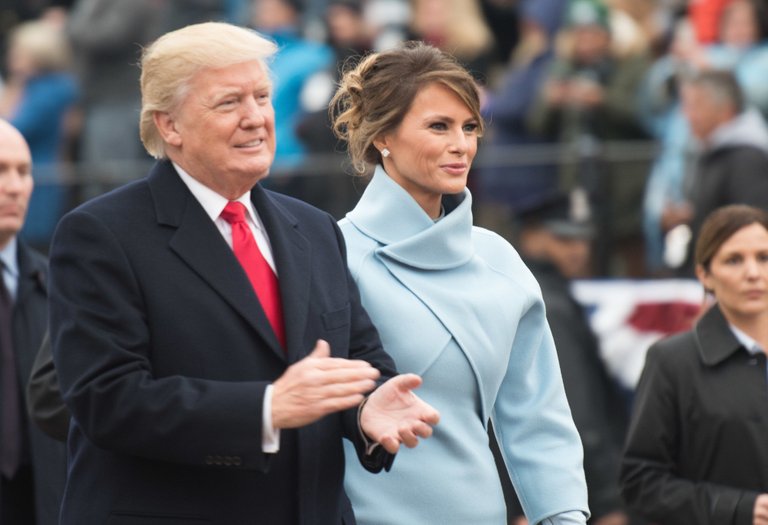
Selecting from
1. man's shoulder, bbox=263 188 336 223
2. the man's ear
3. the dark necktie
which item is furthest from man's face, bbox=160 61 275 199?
the dark necktie

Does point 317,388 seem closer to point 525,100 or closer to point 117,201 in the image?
point 117,201

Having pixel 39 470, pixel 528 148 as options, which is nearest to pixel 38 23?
pixel 528 148

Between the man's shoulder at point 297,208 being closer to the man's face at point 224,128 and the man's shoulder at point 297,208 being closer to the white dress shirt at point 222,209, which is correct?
the white dress shirt at point 222,209

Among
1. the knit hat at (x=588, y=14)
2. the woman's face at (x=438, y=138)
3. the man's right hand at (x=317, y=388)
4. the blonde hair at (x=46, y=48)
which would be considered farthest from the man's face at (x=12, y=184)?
the blonde hair at (x=46, y=48)

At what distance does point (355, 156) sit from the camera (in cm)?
496

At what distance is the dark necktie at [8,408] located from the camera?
5.78m

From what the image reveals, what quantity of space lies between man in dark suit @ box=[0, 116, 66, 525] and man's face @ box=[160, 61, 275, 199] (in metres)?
1.93

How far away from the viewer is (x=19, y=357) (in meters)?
5.98

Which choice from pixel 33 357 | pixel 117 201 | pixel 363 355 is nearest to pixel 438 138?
pixel 363 355

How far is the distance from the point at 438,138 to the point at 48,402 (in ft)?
4.78

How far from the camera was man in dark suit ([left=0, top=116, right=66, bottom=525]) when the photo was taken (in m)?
5.67

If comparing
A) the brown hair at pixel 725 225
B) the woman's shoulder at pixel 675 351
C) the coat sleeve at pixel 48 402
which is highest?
the brown hair at pixel 725 225

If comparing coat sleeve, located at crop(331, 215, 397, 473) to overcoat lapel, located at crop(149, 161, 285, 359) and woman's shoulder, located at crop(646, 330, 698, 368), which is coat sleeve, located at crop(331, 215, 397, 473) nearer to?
overcoat lapel, located at crop(149, 161, 285, 359)

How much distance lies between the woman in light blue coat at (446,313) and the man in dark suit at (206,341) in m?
0.39
